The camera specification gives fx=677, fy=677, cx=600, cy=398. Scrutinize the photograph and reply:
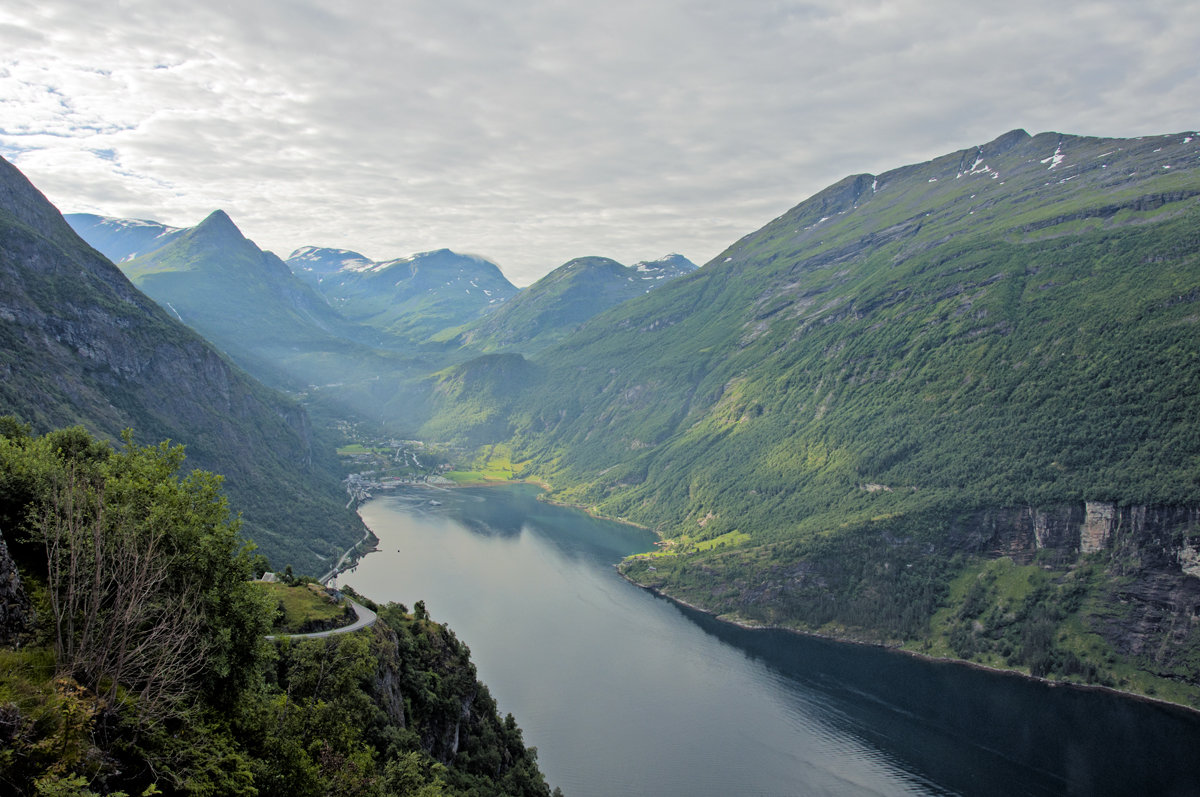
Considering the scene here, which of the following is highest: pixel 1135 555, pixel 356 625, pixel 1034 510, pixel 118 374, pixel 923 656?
pixel 1034 510

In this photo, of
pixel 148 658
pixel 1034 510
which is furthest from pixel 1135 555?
pixel 148 658

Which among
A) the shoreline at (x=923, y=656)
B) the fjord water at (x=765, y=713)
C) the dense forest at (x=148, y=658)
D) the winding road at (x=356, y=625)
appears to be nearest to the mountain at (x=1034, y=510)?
the shoreline at (x=923, y=656)

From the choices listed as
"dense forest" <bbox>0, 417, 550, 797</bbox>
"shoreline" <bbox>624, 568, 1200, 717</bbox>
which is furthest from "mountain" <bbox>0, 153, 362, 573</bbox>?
"dense forest" <bbox>0, 417, 550, 797</bbox>

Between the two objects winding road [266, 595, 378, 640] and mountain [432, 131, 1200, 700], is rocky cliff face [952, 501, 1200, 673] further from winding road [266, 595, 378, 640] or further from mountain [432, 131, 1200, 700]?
winding road [266, 595, 378, 640]

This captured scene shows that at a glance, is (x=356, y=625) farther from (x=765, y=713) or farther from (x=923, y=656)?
(x=923, y=656)

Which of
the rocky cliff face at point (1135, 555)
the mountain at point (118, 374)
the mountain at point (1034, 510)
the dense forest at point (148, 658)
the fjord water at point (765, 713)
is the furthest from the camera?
the mountain at point (1034, 510)

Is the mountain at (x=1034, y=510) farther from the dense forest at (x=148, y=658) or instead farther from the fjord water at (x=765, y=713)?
the dense forest at (x=148, y=658)
